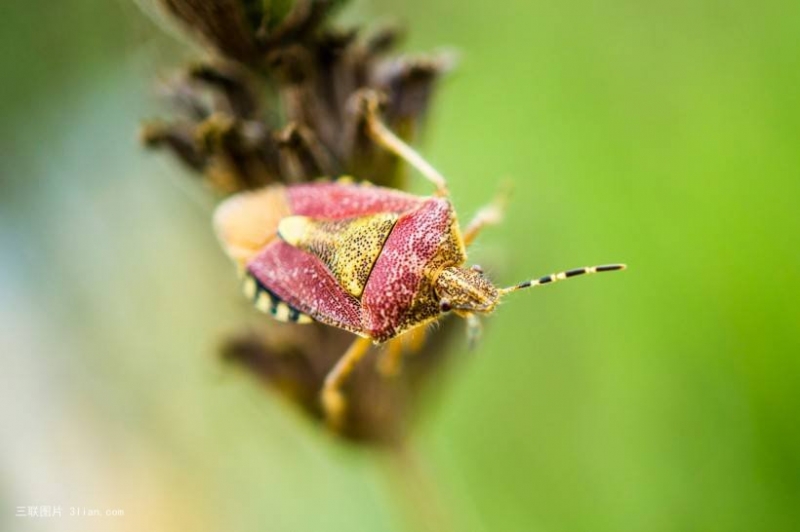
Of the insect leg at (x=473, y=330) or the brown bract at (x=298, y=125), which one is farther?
the insect leg at (x=473, y=330)

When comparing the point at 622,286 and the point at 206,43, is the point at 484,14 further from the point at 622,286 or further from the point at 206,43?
the point at 206,43

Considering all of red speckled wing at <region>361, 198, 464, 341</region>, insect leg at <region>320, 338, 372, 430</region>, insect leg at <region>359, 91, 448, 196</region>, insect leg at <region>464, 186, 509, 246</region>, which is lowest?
insect leg at <region>320, 338, 372, 430</region>

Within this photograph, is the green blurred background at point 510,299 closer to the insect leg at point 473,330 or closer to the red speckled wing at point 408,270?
the insect leg at point 473,330

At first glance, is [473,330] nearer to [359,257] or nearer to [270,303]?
[359,257]

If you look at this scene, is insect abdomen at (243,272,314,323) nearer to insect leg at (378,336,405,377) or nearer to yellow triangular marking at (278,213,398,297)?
yellow triangular marking at (278,213,398,297)

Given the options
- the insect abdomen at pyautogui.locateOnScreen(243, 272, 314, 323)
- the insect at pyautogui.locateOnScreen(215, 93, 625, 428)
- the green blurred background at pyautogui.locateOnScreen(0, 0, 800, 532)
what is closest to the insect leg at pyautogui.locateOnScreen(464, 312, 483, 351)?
the insect at pyautogui.locateOnScreen(215, 93, 625, 428)

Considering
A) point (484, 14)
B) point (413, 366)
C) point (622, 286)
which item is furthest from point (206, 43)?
point (484, 14)

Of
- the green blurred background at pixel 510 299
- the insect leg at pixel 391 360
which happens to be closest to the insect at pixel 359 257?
the insect leg at pixel 391 360
